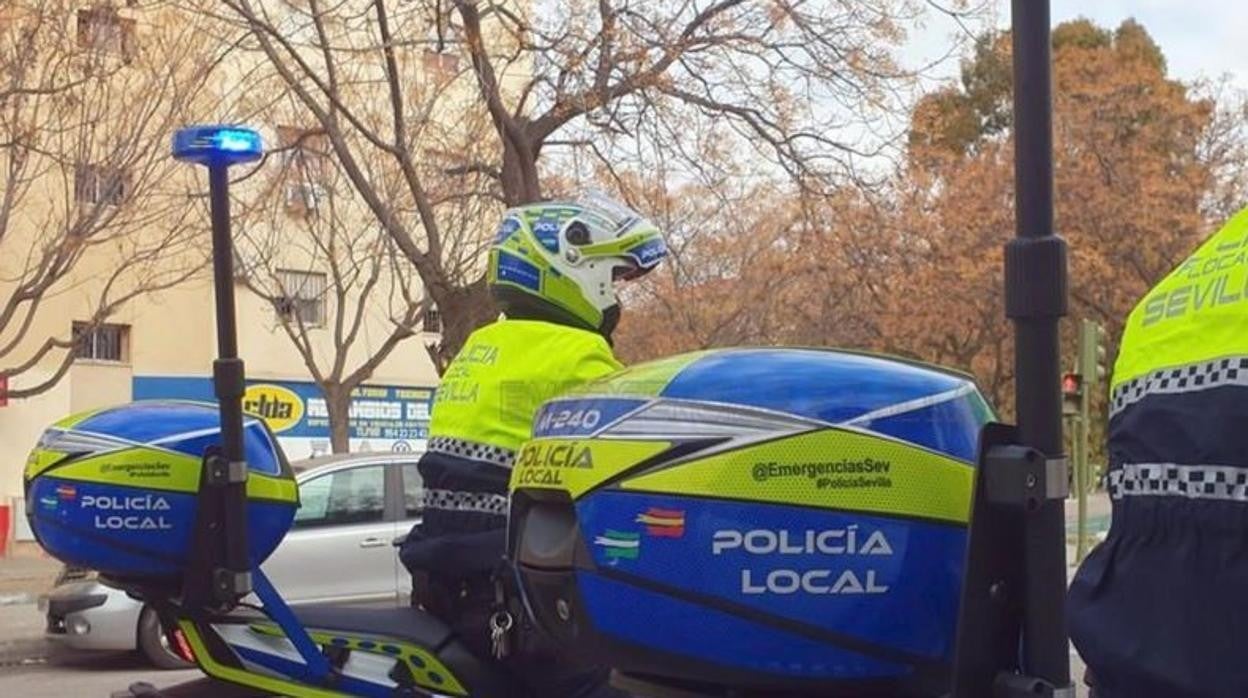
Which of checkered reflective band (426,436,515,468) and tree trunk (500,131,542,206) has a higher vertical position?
tree trunk (500,131,542,206)

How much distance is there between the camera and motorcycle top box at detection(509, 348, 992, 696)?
2195 mm

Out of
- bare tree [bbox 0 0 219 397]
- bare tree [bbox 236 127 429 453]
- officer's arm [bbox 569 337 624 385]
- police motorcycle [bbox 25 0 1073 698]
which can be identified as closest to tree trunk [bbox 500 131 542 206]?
bare tree [bbox 0 0 219 397]

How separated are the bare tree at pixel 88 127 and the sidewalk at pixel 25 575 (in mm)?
2192

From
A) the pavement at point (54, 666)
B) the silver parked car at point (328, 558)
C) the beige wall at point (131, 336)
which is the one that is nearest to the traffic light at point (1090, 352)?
the pavement at point (54, 666)

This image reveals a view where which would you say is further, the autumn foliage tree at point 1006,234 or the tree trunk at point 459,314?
the autumn foliage tree at point 1006,234

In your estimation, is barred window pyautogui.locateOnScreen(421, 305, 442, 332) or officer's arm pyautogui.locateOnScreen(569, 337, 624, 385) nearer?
officer's arm pyautogui.locateOnScreen(569, 337, 624, 385)

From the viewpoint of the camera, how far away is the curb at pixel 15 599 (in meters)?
16.5

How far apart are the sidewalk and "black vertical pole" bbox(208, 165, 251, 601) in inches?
497

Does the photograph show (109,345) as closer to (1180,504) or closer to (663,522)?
(663,522)

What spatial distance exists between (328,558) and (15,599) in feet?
22.5

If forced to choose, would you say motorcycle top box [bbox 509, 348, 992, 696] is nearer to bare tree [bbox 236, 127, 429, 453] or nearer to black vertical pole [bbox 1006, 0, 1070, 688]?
black vertical pole [bbox 1006, 0, 1070, 688]

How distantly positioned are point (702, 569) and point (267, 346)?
25.3 metres

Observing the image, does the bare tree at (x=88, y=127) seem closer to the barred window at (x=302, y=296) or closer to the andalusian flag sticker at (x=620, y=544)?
the barred window at (x=302, y=296)

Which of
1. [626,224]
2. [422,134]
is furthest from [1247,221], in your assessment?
[422,134]
